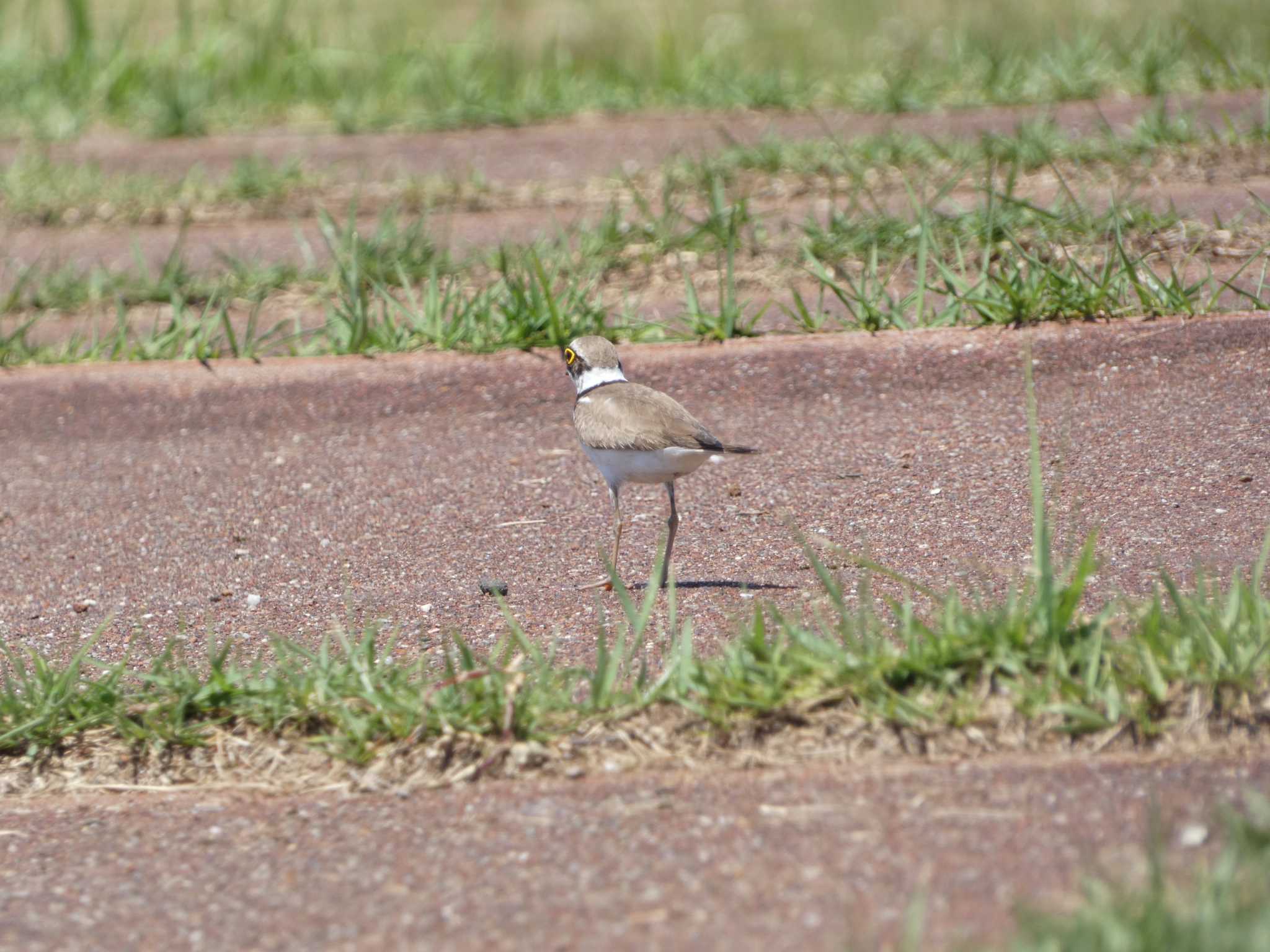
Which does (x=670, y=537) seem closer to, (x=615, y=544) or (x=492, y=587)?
(x=615, y=544)

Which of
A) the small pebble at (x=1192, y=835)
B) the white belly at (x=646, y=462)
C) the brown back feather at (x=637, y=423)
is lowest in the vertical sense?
the small pebble at (x=1192, y=835)

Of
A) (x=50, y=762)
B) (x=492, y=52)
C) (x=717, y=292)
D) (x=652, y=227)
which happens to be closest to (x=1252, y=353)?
(x=717, y=292)

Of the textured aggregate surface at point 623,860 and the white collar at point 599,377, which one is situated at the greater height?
the white collar at point 599,377

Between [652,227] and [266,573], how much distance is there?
2.65m

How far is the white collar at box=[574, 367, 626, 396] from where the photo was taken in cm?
481

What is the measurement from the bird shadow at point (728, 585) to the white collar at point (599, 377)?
2.47 ft

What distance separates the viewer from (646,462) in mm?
4266

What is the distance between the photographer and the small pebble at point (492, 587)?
4.45 m

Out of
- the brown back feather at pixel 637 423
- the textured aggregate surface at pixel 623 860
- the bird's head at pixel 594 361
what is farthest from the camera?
the bird's head at pixel 594 361

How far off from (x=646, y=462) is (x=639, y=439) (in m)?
0.08

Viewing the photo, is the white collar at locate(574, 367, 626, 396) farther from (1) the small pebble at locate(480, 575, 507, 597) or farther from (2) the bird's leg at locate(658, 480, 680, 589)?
(1) the small pebble at locate(480, 575, 507, 597)

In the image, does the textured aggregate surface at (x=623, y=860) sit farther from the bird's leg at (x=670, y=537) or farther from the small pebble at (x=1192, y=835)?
the bird's leg at (x=670, y=537)

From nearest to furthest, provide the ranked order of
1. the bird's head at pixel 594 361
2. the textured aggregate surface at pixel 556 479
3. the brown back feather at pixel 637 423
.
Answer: the brown back feather at pixel 637 423 → the textured aggregate surface at pixel 556 479 → the bird's head at pixel 594 361

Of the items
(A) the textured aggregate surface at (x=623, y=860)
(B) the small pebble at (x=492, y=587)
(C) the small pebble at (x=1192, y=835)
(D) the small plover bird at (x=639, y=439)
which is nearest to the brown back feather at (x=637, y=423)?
(D) the small plover bird at (x=639, y=439)
